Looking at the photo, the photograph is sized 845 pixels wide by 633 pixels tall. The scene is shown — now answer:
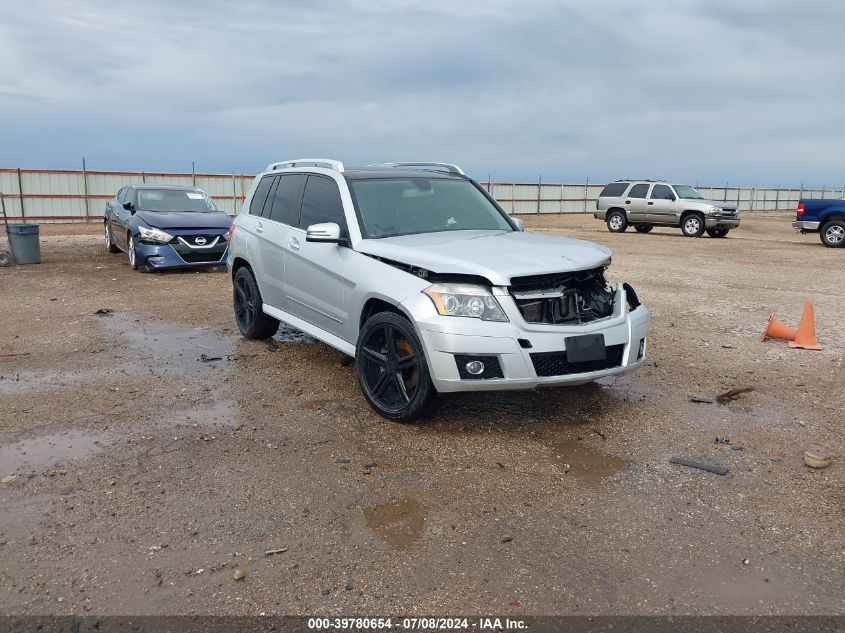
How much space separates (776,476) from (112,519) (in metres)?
3.72

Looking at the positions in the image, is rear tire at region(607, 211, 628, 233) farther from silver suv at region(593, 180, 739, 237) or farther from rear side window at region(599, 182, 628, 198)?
rear side window at region(599, 182, 628, 198)

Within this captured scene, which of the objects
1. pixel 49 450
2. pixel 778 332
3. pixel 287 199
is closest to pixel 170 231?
pixel 287 199

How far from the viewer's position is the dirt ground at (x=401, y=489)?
2.96 m

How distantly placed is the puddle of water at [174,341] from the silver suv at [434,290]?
95 centimetres

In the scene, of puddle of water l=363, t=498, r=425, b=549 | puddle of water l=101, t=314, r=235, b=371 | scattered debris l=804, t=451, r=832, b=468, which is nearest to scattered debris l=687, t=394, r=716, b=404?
scattered debris l=804, t=451, r=832, b=468

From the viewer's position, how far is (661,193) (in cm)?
2484

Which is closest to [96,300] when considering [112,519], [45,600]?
[112,519]

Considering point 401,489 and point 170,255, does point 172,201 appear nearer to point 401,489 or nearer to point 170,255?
point 170,255

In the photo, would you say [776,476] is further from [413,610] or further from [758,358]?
[758,358]

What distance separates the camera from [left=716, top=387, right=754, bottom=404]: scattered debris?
18.2 ft

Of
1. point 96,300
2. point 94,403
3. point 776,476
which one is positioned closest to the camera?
point 776,476

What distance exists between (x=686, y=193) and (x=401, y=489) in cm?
2344

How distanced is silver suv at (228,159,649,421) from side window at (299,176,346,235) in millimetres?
13

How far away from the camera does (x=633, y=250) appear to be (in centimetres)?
1897
